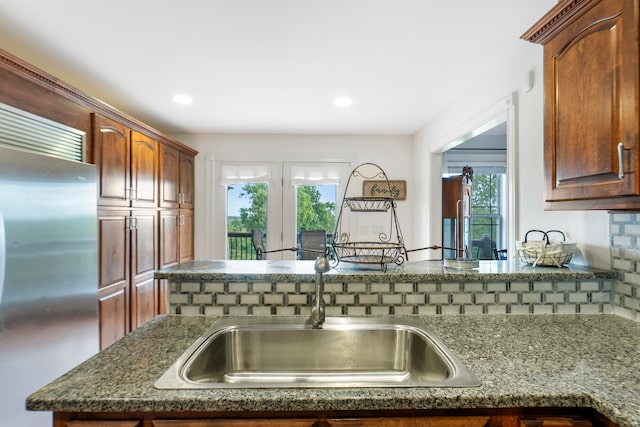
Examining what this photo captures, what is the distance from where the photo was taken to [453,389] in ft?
2.45

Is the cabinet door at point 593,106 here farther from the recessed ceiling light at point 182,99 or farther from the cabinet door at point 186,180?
the cabinet door at point 186,180

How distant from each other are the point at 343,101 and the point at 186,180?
2206 millimetres

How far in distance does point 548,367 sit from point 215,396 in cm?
83

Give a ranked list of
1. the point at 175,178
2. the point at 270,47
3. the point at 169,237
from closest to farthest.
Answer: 1. the point at 270,47
2. the point at 169,237
3. the point at 175,178

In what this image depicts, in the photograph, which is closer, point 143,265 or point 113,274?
point 113,274

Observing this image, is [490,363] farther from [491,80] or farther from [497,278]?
[491,80]

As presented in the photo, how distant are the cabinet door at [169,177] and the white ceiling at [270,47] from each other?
53 cm

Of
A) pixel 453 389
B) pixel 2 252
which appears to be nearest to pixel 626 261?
pixel 453 389

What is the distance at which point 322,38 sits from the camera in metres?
1.91

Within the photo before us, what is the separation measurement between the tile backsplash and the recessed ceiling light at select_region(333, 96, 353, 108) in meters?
2.11

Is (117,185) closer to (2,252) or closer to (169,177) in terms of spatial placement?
(169,177)

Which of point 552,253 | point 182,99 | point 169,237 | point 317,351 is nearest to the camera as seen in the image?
point 317,351

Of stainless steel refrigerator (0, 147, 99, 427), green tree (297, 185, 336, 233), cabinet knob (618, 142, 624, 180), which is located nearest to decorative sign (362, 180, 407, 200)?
green tree (297, 185, 336, 233)

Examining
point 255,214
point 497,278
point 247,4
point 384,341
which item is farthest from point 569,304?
point 255,214
